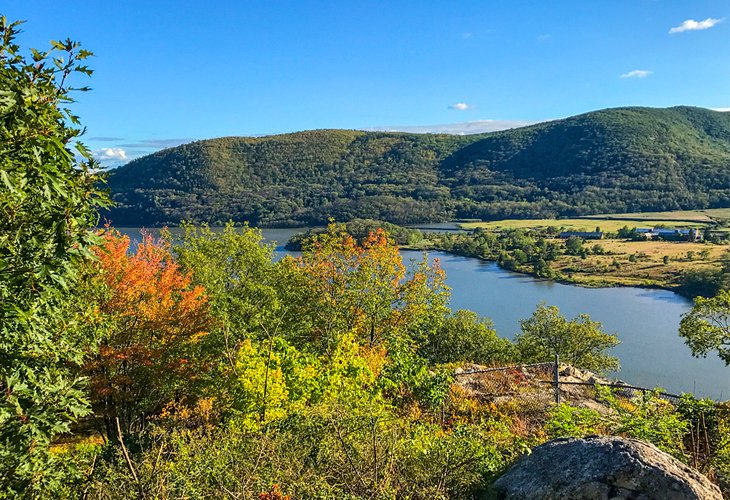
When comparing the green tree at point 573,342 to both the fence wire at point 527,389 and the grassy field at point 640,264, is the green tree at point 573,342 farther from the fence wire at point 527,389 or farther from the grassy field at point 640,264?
the grassy field at point 640,264

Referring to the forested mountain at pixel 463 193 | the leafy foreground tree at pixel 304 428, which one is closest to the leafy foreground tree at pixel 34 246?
the leafy foreground tree at pixel 304 428

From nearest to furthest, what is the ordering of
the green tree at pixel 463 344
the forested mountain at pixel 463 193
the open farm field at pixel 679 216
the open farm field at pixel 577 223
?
the green tree at pixel 463 344, the open farm field at pixel 577 223, the open farm field at pixel 679 216, the forested mountain at pixel 463 193

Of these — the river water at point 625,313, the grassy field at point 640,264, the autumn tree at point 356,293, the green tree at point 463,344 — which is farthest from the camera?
the grassy field at point 640,264

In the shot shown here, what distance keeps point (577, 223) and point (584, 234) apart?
77.6 feet

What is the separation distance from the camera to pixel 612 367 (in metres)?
38.8

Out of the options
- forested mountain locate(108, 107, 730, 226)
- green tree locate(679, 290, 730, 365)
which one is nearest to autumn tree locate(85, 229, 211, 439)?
green tree locate(679, 290, 730, 365)

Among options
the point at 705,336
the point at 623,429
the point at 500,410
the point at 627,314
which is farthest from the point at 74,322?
the point at 627,314

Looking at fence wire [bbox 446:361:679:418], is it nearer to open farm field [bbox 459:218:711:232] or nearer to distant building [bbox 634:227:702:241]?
distant building [bbox 634:227:702:241]

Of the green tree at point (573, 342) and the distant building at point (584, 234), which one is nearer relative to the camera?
the green tree at point (573, 342)

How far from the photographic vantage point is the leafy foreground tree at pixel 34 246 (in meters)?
5.45

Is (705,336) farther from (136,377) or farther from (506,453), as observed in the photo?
(136,377)

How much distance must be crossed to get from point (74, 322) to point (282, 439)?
343cm

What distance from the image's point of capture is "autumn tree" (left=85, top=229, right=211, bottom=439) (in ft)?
48.4

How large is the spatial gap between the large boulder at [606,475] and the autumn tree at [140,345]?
1181cm
